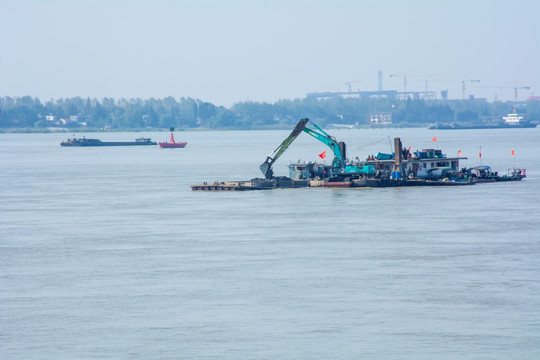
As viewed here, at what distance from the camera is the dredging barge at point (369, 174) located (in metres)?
86.6

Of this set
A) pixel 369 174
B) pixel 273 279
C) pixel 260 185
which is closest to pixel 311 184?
pixel 260 185

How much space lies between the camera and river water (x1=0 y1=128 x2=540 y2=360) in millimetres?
31438

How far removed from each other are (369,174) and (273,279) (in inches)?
1862

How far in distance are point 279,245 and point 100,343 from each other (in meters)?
20.4

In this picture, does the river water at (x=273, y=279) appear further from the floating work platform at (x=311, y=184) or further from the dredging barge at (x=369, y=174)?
the dredging barge at (x=369, y=174)

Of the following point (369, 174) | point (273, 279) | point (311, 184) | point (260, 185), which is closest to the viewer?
point (273, 279)

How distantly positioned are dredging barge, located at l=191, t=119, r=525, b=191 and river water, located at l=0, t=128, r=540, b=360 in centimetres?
1074

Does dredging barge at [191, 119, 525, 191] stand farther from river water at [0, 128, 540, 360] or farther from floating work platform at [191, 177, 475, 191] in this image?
river water at [0, 128, 540, 360]

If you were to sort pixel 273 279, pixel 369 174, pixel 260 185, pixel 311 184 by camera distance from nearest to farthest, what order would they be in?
pixel 273 279, pixel 260 185, pixel 369 174, pixel 311 184

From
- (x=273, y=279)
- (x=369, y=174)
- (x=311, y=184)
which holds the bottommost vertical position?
(x=273, y=279)

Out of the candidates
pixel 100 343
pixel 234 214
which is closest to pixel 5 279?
pixel 100 343

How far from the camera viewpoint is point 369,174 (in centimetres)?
8731

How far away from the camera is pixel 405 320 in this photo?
33.7m

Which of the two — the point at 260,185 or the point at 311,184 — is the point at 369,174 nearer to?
the point at 311,184
